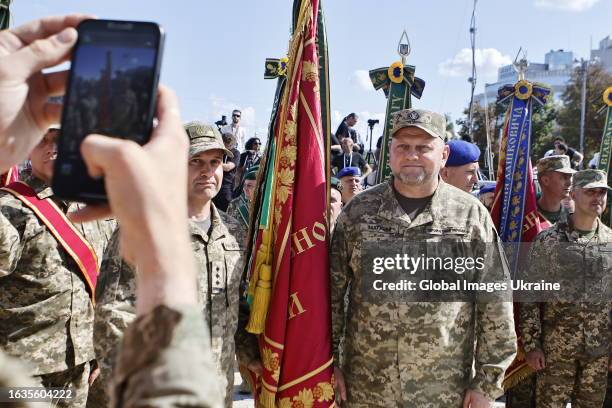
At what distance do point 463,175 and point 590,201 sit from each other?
105 cm

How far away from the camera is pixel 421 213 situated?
3.21 meters

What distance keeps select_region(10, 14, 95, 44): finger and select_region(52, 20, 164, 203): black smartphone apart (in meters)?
0.05

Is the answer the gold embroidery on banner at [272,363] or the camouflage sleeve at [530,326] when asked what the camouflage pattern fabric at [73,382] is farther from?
the camouflage sleeve at [530,326]

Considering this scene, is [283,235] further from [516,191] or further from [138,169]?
[516,191]

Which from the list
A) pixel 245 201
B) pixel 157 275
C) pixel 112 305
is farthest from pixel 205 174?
pixel 245 201

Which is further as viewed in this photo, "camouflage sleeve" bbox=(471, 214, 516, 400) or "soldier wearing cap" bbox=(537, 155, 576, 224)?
"soldier wearing cap" bbox=(537, 155, 576, 224)

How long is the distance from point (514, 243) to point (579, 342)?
98 centimetres

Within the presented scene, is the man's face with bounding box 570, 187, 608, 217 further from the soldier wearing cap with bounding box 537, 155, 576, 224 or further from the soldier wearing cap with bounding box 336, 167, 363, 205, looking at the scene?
the soldier wearing cap with bounding box 336, 167, 363, 205

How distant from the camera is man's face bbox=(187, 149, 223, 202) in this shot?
3.17m

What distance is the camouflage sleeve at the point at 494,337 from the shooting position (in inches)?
117

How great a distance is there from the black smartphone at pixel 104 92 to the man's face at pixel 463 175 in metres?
4.34

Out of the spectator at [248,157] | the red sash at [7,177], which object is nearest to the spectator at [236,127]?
the spectator at [248,157]

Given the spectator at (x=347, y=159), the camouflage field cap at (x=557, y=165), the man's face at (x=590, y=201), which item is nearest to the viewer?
the man's face at (x=590, y=201)

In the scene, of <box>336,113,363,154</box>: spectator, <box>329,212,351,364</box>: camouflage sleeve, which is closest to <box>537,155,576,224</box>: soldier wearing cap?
<box>329,212,351,364</box>: camouflage sleeve
